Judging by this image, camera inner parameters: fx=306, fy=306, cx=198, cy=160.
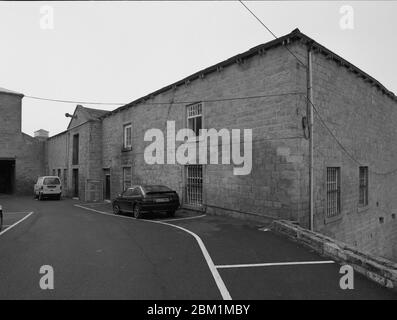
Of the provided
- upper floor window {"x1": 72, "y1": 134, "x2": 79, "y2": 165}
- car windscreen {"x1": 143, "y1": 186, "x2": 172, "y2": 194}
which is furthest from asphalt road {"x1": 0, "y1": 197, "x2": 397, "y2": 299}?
upper floor window {"x1": 72, "y1": 134, "x2": 79, "y2": 165}

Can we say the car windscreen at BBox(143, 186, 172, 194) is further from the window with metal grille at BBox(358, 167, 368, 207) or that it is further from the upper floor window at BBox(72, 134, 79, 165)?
the upper floor window at BBox(72, 134, 79, 165)

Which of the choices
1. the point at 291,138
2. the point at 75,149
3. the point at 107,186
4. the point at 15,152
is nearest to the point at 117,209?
the point at 107,186

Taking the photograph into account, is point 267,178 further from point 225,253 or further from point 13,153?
point 13,153

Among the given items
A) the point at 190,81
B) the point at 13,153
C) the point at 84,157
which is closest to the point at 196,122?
the point at 190,81

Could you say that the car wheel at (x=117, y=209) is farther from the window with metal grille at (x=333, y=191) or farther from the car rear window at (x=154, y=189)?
the window with metal grille at (x=333, y=191)

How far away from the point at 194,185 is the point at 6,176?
96.4 ft

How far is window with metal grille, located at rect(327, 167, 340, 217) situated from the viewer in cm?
1177

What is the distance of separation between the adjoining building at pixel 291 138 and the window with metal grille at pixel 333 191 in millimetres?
39

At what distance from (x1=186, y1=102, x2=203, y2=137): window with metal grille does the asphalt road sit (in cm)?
561

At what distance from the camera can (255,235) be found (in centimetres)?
909

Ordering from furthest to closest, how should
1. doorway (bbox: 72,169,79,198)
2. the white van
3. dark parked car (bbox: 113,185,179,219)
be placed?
doorway (bbox: 72,169,79,198)
the white van
dark parked car (bbox: 113,185,179,219)

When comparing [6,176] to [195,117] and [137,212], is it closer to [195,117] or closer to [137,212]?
[137,212]

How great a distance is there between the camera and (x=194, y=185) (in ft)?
48.3
